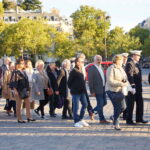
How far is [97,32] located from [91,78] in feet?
188

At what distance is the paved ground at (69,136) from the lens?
7668mm

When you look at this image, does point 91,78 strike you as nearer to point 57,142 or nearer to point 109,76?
point 109,76

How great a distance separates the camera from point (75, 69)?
10195 millimetres

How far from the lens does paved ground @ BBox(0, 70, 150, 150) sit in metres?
7.67

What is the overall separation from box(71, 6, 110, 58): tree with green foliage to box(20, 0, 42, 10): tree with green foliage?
56577 mm

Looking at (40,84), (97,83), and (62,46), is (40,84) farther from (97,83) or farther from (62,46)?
(62,46)

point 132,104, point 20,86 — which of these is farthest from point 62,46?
point 132,104

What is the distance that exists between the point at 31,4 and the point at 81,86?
380ft

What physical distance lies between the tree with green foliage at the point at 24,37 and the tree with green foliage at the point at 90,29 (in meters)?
5.80

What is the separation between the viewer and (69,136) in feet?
28.8

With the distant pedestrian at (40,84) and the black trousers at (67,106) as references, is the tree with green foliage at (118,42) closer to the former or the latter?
the distant pedestrian at (40,84)

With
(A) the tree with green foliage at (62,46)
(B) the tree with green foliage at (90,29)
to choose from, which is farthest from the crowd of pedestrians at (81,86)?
(A) the tree with green foliage at (62,46)

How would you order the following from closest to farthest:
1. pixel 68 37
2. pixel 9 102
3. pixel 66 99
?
pixel 66 99 → pixel 9 102 → pixel 68 37

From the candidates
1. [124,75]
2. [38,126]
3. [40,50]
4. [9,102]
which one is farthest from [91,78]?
[40,50]
